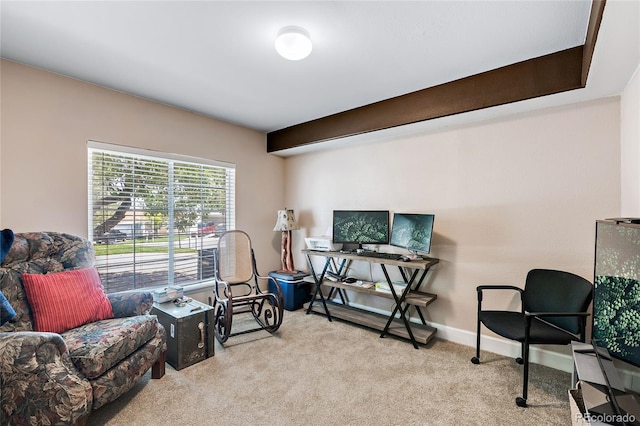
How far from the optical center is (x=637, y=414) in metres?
1.09

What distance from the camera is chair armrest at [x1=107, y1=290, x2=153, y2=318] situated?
7.16 ft

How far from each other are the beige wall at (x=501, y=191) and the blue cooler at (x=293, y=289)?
0.82 metres

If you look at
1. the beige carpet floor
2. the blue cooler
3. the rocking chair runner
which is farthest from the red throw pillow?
the blue cooler

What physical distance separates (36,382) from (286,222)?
9.17 ft

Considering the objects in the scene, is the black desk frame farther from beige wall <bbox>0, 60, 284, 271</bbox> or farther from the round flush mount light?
beige wall <bbox>0, 60, 284, 271</bbox>

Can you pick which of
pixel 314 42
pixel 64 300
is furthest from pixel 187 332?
pixel 314 42

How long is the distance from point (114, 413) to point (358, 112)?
10.7 ft

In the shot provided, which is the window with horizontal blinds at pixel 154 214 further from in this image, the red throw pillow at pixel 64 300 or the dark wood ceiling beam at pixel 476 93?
the dark wood ceiling beam at pixel 476 93

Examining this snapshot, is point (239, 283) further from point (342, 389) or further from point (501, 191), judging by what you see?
point (501, 191)

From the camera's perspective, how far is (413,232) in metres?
2.93

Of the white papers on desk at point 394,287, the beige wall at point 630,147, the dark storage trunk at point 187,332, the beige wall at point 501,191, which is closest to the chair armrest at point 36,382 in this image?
the dark storage trunk at point 187,332

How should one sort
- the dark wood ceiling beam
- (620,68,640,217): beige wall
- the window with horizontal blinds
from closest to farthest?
(620,68,640,217): beige wall < the dark wood ceiling beam < the window with horizontal blinds

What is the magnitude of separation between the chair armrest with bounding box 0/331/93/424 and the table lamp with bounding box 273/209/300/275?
2579 mm

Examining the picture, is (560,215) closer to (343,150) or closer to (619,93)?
(619,93)
